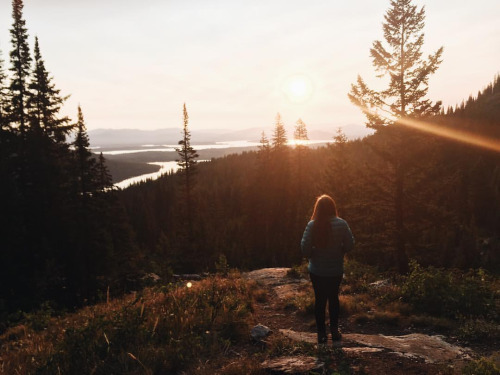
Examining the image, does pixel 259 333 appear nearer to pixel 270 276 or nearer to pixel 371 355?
pixel 371 355

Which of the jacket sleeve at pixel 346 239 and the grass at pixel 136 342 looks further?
the jacket sleeve at pixel 346 239

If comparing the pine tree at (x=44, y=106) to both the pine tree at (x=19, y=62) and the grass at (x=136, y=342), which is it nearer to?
the pine tree at (x=19, y=62)

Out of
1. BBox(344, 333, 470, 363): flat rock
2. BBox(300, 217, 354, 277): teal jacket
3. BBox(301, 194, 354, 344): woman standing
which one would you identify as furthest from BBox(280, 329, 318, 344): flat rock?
BBox(300, 217, 354, 277): teal jacket

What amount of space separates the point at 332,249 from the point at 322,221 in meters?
0.50

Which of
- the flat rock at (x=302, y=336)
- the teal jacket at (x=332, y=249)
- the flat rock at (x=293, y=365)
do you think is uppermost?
the teal jacket at (x=332, y=249)

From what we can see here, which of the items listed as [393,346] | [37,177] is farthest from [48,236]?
[393,346]

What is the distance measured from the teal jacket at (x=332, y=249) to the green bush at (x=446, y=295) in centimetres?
330

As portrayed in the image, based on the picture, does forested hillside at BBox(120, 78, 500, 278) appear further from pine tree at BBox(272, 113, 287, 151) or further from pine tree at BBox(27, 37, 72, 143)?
pine tree at BBox(27, 37, 72, 143)

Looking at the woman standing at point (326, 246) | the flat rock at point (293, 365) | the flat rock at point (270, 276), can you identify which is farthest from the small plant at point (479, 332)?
the flat rock at point (270, 276)

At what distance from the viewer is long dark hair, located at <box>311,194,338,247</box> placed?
551 cm

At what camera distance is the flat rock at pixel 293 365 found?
450 centimetres

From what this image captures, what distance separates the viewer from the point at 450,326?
6.48 metres

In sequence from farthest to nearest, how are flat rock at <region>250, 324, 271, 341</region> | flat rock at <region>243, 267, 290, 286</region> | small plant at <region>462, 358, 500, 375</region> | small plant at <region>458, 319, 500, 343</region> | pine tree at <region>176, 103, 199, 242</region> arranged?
pine tree at <region>176, 103, 199, 242</region> → flat rock at <region>243, 267, 290, 286</region> → flat rock at <region>250, 324, 271, 341</region> → small plant at <region>458, 319, 500, 343</region> → small plant at <region>462, 358, 500, 375</region>

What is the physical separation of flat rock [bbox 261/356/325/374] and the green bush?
3.96 metres
